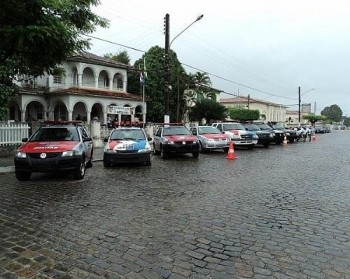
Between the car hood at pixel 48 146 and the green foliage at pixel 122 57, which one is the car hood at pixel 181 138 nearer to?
the car hood at pixel 48 146

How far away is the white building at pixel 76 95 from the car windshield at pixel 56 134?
21.4 meters

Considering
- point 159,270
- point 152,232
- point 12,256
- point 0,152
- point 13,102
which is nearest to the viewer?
A: point 159,270

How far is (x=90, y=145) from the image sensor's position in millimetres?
14023

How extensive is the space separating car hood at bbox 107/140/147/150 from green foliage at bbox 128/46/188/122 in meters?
29.1

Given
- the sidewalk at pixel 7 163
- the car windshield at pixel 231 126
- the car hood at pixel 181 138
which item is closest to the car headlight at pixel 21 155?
the sidewalk at pixel 7 163

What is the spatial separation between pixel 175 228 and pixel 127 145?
8.62 m

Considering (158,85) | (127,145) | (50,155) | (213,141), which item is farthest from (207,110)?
(50,155)

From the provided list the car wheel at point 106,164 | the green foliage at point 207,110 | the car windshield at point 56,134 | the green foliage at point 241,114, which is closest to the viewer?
the car windshield at point 56,134

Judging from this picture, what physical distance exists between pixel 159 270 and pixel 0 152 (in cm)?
1492

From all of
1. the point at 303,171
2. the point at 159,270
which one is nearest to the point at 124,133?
the point at 303,171

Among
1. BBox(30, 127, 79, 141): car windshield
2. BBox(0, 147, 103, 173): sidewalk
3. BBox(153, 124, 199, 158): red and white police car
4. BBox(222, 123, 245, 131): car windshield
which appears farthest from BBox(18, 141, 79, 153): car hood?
BBox(222, 123, 245, 131): car windshield

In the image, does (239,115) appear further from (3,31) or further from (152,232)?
(152,232)

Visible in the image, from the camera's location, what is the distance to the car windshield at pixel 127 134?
15.1 m

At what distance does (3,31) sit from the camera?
10.4 m
